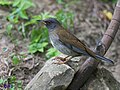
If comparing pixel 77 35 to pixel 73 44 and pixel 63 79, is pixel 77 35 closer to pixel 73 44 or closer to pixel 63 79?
pixel 73 44

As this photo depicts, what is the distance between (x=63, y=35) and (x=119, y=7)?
1.10 meters

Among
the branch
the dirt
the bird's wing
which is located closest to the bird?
the bird's wing

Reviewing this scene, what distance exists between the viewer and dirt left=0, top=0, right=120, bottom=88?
5961mm

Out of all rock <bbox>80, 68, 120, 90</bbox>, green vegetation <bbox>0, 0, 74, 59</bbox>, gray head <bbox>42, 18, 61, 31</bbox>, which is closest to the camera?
rock <bbox>80, 68, 120, 90</bbox>

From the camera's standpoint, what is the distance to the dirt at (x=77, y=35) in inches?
235

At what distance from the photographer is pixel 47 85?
4.89m

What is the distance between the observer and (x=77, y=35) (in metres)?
7.51

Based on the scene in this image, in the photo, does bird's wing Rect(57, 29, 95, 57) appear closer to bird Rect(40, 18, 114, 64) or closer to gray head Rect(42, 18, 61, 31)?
bird Rect(40, 18, 114, 64)

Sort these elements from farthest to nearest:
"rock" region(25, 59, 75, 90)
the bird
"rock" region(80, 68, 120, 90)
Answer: "rock" region(80, 68, 120, 90) < the bird < "rock" region(25, 59, 75, 90)

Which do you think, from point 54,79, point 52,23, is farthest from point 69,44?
point 54,79

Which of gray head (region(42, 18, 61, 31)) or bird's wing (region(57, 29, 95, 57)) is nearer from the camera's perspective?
bird's wing (region(57, 29, 95, 57))

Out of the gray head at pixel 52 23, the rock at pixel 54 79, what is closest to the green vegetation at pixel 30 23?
the gray head at pixel 52 23

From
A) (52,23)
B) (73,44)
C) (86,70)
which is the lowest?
(86,70)

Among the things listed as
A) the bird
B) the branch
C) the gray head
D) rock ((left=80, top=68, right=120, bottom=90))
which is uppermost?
the gray head
